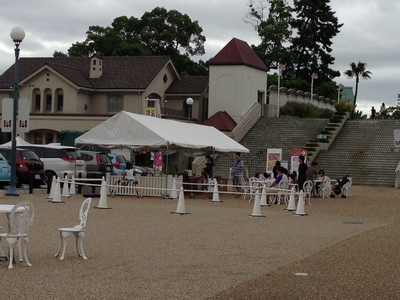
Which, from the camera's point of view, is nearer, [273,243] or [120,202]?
[273,243]

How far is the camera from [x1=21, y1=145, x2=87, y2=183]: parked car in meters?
31.9

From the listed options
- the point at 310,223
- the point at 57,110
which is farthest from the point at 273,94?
the point at 310,223

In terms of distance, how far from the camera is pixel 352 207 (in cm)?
2630

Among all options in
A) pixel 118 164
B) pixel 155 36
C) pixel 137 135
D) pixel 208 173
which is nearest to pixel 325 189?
pixel 208 173

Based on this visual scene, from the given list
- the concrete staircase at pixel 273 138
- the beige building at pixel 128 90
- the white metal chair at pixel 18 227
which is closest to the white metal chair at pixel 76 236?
the white metal chair at pixel 18 227

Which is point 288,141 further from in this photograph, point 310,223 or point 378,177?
point 310,223

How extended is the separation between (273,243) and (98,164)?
20.2 metres

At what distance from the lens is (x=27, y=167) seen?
29.5 metres

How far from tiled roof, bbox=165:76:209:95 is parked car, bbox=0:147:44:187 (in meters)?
32.6

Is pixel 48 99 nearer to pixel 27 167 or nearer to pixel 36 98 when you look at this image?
pixel 36 98

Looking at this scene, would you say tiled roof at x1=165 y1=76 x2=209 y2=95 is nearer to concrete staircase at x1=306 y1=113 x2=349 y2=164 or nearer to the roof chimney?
the roof chimney

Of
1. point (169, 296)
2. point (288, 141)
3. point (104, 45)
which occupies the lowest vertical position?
point (169, 296)

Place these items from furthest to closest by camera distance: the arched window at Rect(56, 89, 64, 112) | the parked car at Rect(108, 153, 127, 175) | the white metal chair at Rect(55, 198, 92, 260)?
1. the arched window at Rect(56, 89, 64, 112)
2. the parked car at Rect(108, 153, 127, 175)
3. the white metal chair at Rect(55, 198, 92, 260)

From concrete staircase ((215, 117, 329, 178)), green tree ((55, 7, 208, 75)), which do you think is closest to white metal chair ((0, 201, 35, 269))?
concrete staircase ((215, 117, 329, 178))
